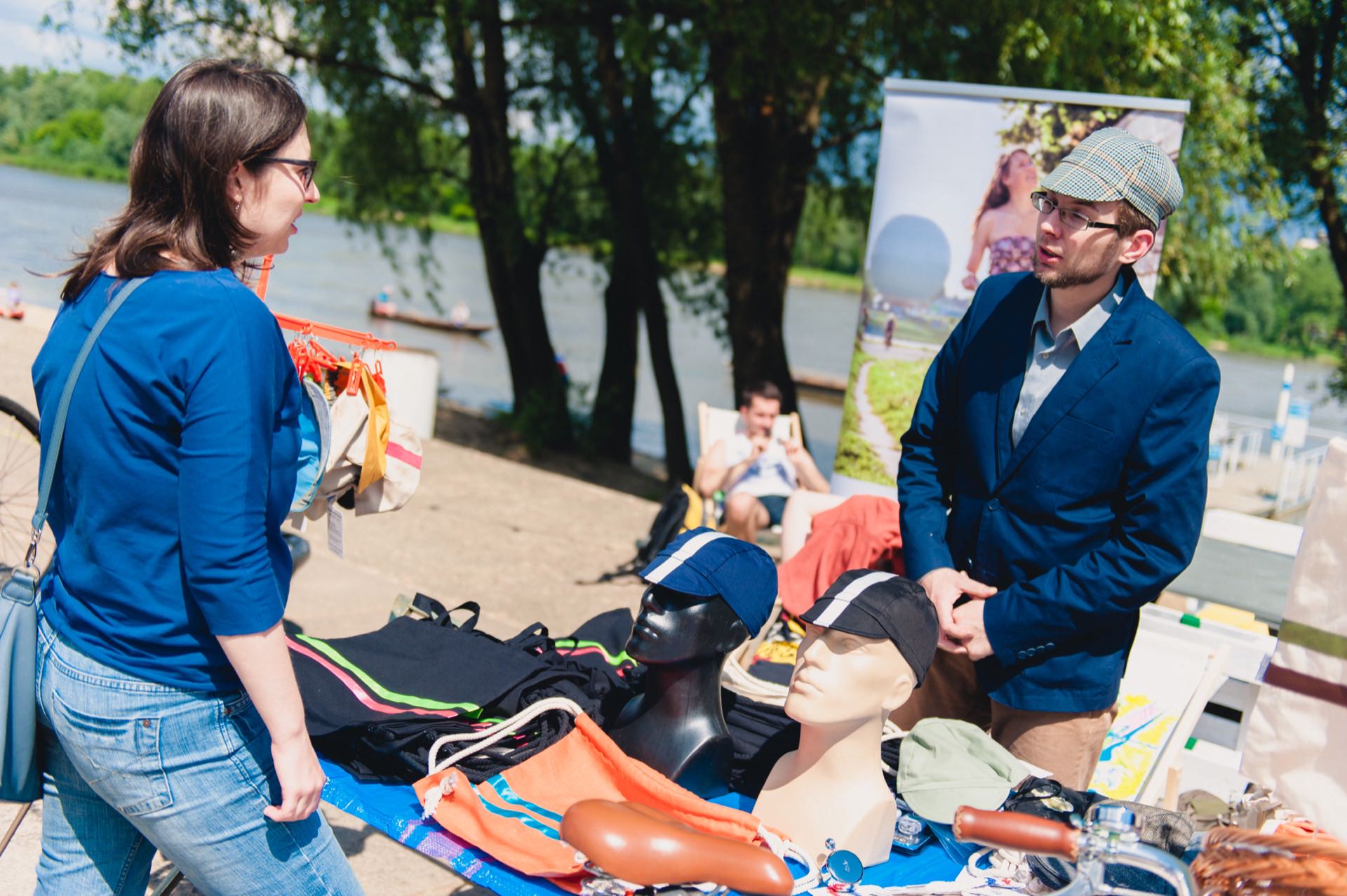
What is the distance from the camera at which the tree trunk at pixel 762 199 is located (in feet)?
32.1

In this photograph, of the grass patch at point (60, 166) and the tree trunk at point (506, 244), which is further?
the tree trunk at point (506, 244)

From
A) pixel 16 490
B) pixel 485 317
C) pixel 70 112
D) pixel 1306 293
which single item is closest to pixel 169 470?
pixel 16 490

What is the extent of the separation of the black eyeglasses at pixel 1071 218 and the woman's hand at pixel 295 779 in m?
1.71

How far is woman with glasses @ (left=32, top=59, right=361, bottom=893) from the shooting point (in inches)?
59.4

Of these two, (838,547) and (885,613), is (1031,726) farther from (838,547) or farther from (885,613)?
(838,547)

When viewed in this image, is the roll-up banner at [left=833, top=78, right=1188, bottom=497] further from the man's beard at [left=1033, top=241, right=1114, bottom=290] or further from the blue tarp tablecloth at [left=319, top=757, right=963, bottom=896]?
the blue tarp tablecloth at [left=319, top=757, right=963, bottom=896]

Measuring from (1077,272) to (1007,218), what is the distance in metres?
3.13

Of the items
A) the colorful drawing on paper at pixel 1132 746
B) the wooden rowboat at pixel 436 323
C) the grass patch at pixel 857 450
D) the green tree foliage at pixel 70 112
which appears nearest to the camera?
the colorful drawing on paper at pixel 1132 746

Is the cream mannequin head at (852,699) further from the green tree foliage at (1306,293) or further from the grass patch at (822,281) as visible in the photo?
the grass patch at (822,281)

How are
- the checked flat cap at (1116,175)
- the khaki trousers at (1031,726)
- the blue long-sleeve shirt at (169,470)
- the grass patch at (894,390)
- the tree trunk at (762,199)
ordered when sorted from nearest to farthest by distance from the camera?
1. the blue long-sleeve shirt at (169,470)
2. the checked flat cap at (1116,175)
3. the khaki trousers at (1031,726)
4. the grass patch at (894,390)
5. the tree trunk at (762,199)

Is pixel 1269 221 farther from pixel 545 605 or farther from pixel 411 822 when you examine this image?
pixel 411 822

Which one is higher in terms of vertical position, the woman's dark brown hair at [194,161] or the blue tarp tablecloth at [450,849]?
the woman's dark brown hair at [194,161]

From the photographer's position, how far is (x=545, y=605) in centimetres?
619

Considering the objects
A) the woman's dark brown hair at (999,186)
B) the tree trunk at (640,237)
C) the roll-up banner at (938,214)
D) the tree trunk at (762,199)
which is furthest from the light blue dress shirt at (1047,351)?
the tree trunk at (640,237)
